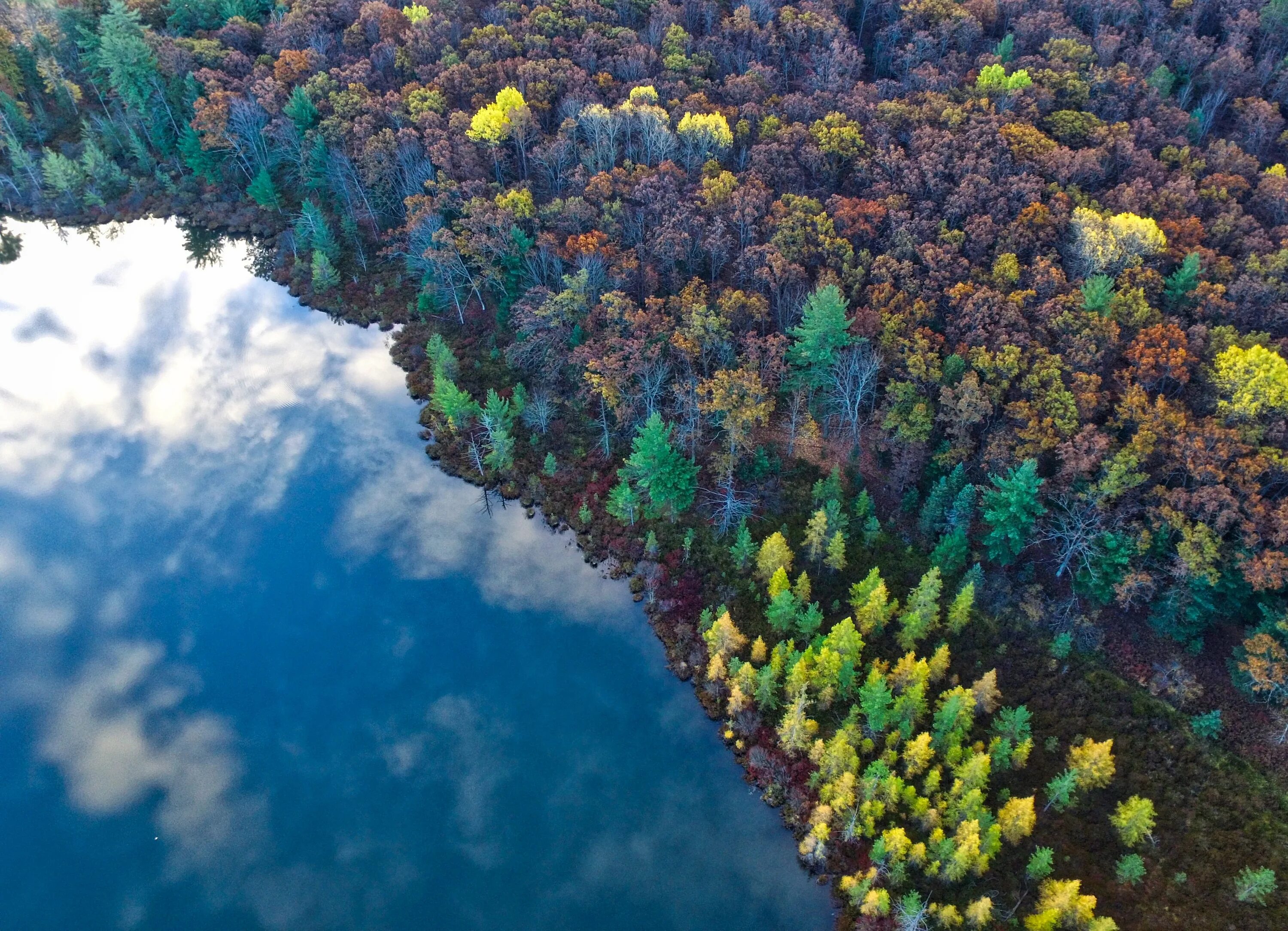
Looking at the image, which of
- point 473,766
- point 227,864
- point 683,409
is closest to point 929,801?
point 473,766

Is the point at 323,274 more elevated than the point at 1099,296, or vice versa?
the point at 1099,296

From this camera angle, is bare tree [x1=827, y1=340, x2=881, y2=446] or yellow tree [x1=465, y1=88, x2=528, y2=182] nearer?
bare tree [x1=827, y1=340, x2=881, y2=446]

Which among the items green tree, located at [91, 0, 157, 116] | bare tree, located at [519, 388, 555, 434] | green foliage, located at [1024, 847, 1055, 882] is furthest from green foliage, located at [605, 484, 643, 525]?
green tree, located at [91, 0, 157, 116]

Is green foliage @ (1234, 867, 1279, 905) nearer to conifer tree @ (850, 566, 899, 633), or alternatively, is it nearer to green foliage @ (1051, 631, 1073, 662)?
green foliage @ (1051, 631, 1073, 662)

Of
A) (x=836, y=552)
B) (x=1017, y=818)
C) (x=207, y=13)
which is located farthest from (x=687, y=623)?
A: (x=207, y=13)

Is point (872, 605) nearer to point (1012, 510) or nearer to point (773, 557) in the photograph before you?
point (773, 557)

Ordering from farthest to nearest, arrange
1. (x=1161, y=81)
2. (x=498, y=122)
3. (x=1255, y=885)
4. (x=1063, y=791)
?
(x=498, y=122) → (x=1161, y=81) → (x=1063, y=791) → (x=1255, y=885)

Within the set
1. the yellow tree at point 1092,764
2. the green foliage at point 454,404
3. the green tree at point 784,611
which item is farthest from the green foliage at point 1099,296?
the green foliage at point 454,404
